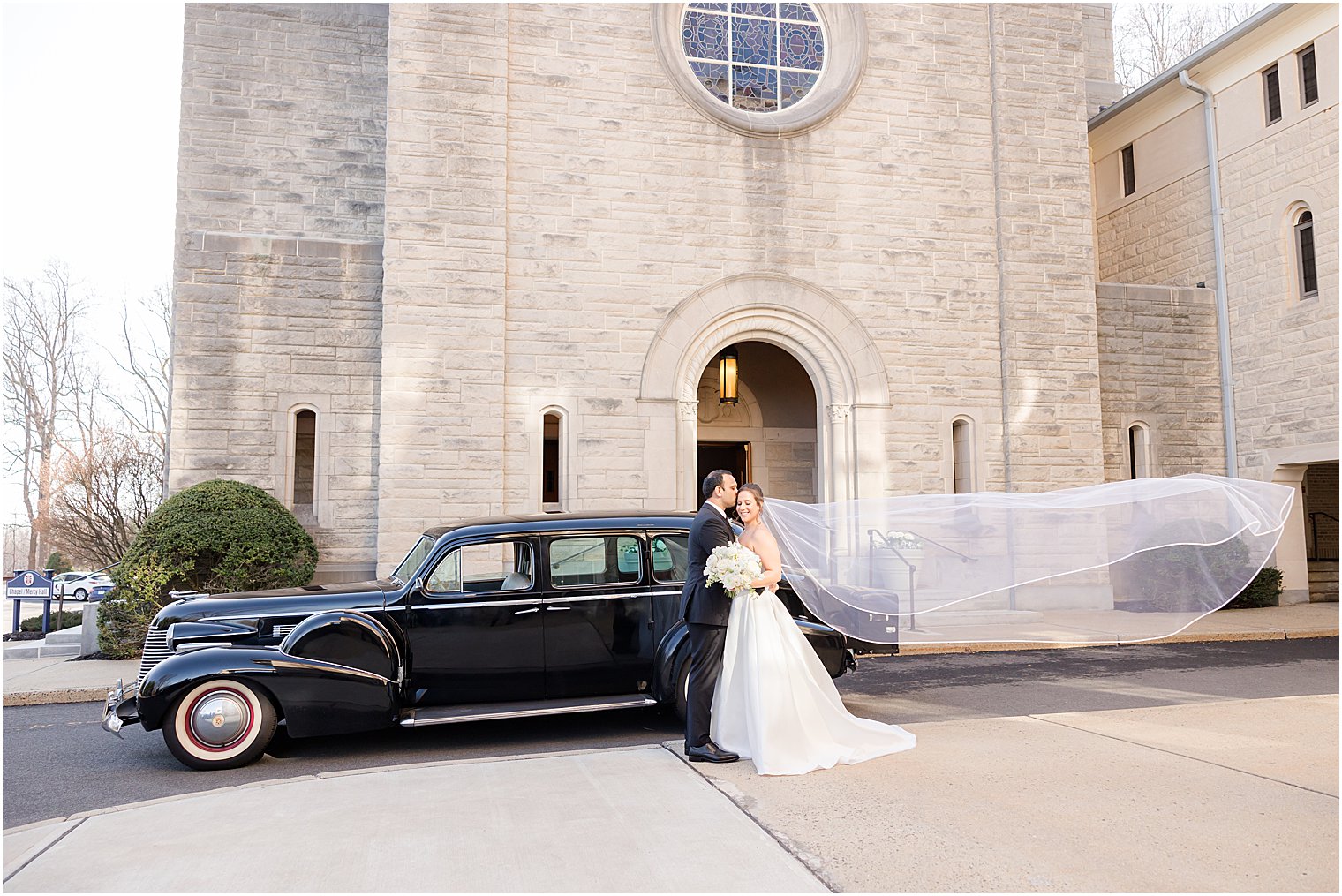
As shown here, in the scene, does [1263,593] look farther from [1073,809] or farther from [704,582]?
[704,582]

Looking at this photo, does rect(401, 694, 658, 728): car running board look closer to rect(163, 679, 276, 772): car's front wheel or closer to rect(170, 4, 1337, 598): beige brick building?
rect(163, 679, 276, 772): car's front wheel

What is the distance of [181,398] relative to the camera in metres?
12.4

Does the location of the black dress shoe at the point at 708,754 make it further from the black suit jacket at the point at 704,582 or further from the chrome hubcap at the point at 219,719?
the chrome hubcap at the point at 219,719

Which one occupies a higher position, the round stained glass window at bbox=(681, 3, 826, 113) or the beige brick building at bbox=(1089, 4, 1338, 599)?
the round stained glass window at bbox=(681, 3, 826, 113)

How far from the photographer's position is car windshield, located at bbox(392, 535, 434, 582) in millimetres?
7027

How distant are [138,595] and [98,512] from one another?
31.3ft

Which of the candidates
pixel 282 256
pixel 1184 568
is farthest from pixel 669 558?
pixel 282 256

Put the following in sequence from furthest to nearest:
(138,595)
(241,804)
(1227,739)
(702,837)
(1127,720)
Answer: (138,595) < (1127,720) < (1227,739) < (241,804) < (702,837)

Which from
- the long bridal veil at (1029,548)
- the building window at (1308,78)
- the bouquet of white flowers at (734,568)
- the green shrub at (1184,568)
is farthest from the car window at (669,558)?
the building window at (1308,78)

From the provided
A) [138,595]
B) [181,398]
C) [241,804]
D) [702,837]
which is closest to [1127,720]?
[702,837]

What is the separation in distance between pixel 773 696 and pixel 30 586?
11891 mm

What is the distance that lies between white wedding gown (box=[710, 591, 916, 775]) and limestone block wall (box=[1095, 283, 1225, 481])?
11.7 meters

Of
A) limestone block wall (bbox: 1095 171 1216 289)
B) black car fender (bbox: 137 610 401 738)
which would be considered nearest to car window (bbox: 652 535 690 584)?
black car fender (bbox: 137 610 401 738)

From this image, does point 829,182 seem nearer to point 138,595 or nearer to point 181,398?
point 181,398
